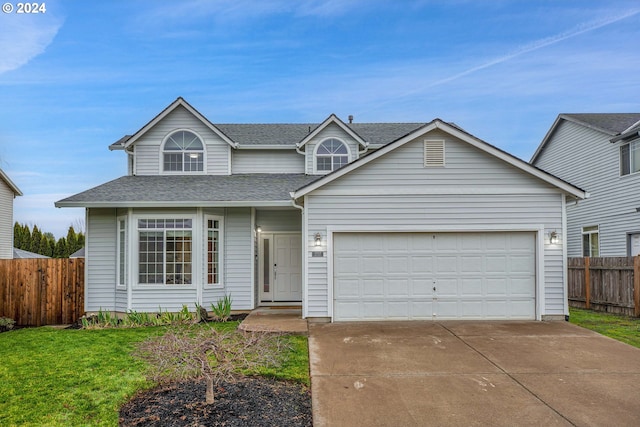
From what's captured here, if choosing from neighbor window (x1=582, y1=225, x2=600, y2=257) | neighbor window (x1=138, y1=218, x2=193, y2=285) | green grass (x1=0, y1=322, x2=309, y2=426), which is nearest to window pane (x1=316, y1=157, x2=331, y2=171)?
neighbor window (x1=138, y1=218, x2=193, y2=285)

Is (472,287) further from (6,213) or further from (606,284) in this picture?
(6,213)

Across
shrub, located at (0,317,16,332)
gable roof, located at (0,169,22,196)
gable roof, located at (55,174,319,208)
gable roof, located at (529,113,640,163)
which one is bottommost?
shrub, located at (0,317,16,332)

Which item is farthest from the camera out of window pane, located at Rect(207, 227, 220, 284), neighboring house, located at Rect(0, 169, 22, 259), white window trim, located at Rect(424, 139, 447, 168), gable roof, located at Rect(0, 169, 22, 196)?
neighboring house, located at Rect(0, 169, 22, 259)

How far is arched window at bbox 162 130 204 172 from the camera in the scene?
13.1 m

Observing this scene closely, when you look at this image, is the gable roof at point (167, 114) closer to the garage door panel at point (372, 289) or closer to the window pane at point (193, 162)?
the window pane at point (193, 162)

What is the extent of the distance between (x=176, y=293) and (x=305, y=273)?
3816mm

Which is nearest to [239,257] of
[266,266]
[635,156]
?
[266,266]

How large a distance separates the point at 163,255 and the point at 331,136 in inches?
253

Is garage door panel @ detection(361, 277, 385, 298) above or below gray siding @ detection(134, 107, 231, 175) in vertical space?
below

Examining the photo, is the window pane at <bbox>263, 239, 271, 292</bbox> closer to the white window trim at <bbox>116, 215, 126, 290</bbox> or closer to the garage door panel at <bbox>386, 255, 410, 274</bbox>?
the white window trim at <bbox>116, 215, 126, 290</bbox>

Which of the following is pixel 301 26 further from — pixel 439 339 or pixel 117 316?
pixel 439 339

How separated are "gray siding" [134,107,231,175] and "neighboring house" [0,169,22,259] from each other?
1251 centimetres

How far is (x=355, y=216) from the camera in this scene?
32.5ft

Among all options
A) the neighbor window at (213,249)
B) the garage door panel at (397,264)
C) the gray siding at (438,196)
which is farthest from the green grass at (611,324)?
the neighbor window at (213,249)
